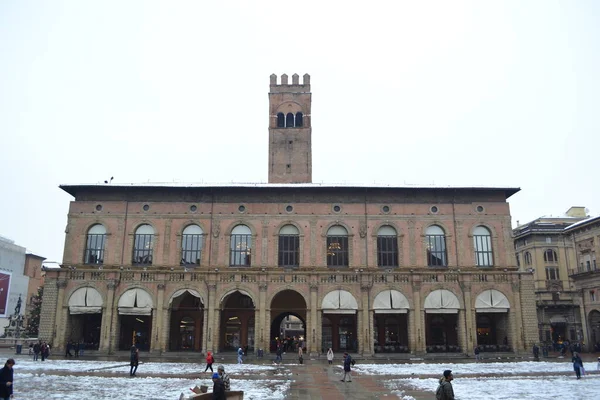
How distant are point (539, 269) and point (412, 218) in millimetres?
30155

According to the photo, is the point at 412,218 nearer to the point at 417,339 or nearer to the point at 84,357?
the point at 417,339

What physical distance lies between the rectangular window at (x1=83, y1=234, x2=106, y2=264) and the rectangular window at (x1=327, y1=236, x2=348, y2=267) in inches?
824

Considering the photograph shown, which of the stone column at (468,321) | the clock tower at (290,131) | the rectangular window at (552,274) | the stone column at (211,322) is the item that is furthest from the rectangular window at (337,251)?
the rectangular window at (552,274)

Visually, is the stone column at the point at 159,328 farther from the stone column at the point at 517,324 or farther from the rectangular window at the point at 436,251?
the stone column at the point at 517,324

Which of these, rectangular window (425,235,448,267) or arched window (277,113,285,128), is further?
arched window (277,113,285,128)

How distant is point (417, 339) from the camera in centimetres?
4322

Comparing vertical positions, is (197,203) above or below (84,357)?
above

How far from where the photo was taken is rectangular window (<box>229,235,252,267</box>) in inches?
1786

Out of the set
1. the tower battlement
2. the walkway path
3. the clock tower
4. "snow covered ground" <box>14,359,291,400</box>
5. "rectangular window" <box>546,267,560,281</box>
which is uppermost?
the tower battlement

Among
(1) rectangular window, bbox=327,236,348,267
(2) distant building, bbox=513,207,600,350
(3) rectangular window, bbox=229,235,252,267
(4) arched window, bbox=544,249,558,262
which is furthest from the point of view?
(4) arched window, bbox=544,249,558,262

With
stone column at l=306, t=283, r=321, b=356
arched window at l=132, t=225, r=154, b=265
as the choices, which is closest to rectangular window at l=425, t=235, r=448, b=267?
stone column at l=306, t=283, r=321, b=356

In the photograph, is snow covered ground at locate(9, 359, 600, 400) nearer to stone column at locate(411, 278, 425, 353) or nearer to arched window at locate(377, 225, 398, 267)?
stone column at locate(411, 278, 425, 353)

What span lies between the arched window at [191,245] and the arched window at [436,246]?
20972mm

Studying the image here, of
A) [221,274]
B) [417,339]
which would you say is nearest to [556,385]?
[417,339]
